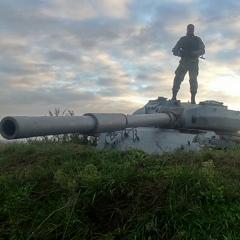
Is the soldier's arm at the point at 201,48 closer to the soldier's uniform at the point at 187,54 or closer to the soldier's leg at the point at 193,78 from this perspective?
the soldier's uniform at the point at 187,54

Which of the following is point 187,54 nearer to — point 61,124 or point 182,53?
point 182,53

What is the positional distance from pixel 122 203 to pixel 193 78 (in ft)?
27.7

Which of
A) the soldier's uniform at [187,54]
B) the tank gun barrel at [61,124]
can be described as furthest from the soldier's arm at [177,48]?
the tank gun barrel at [61,124]

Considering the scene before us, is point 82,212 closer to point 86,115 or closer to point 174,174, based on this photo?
point 174,174

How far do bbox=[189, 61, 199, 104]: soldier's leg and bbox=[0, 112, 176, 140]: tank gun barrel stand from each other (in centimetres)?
502

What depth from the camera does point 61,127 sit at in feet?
17.9

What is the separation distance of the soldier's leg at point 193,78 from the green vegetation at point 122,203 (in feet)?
22.0

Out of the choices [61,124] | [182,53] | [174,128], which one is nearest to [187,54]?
[182,53]

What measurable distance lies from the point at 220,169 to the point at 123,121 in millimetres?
1766

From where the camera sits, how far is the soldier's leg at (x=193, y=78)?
40.3 ft

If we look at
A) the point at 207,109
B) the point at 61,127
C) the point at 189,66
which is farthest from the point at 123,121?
the point at 189,66

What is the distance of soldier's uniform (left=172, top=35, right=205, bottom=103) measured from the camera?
12.1 m

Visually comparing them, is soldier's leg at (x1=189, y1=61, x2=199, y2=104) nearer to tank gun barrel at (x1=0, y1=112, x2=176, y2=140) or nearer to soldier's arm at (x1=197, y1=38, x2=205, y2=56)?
soldier's arm at (x1=197, y1=38, x2=205, y2=56)

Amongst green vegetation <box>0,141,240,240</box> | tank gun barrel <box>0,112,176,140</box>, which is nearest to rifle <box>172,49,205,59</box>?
tank gun barrel <box>0,112,176,140</box>
